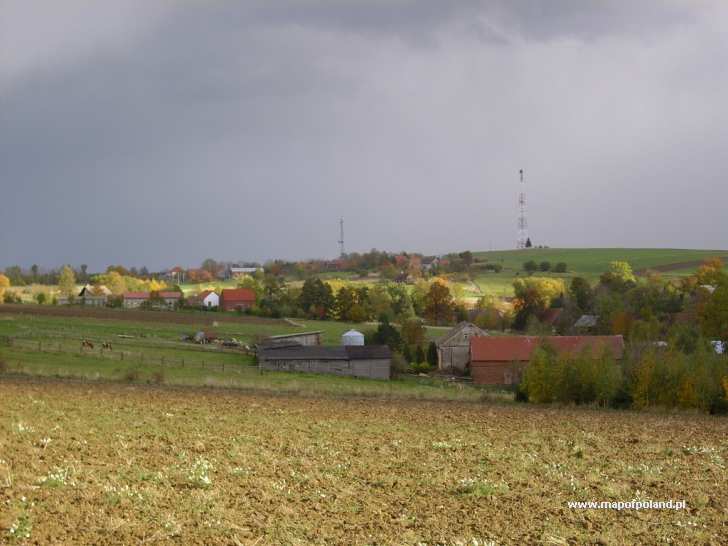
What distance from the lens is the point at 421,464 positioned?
16141mm

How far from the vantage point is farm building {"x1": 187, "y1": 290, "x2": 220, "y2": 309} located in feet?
370

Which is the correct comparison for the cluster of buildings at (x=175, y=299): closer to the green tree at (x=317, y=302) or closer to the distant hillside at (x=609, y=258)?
the green tree at (x=317, y=302)

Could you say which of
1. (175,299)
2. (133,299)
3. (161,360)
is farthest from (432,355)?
(133,299)

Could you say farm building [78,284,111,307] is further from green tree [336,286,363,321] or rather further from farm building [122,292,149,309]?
green tree [336,286,363,321]

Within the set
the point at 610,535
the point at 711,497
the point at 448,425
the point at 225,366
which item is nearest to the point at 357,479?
the point at 610,535

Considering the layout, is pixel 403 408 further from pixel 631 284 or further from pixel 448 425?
pixel 631 284

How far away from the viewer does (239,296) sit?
109 m

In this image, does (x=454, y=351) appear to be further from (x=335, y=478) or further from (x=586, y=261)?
(x=586, y=261)

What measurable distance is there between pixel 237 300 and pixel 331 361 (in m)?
53.7

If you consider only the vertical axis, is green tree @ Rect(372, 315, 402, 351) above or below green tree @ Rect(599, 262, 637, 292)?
below

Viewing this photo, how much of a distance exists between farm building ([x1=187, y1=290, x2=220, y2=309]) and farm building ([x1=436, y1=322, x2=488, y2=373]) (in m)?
54.5

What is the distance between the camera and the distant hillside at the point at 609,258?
149875 mm

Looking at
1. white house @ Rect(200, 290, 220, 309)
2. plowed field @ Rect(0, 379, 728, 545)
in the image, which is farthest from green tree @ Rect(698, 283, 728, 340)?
white house @ Rect(200, 290, 220, 309)

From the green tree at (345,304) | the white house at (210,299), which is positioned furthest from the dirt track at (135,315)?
the white house at (210,299)
